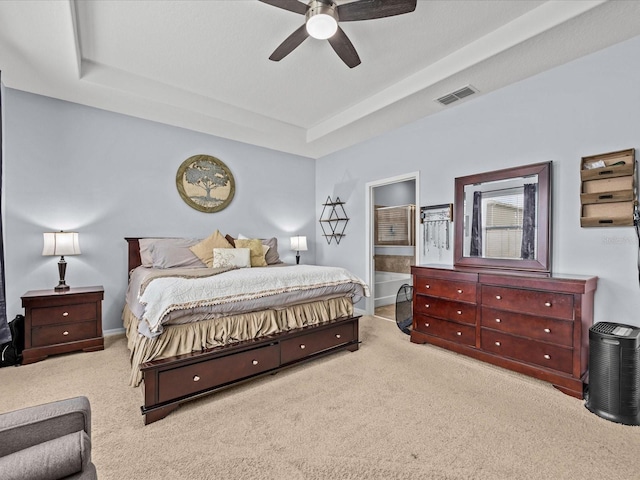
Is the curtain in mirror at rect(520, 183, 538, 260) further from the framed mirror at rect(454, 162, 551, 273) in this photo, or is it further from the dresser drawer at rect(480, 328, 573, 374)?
the dresser drawer at rect(480, 328, 573, 374)

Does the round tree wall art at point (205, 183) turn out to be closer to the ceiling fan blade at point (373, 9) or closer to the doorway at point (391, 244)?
the doorway at point (391, 244)

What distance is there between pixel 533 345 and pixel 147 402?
3.11m

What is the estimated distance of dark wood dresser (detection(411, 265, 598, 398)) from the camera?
8.05 ft

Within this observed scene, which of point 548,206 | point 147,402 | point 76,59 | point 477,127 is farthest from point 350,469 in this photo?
point 76,59

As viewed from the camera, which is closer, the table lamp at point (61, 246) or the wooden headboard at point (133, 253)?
the table lamp at point (61, 246)

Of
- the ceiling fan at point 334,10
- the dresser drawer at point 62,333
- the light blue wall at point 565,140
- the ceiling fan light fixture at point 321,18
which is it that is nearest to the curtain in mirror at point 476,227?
the light blue wall at point 565,140

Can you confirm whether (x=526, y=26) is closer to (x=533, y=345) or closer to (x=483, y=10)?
(x=483, y=10)

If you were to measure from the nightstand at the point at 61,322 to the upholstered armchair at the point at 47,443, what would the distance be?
2646 millimetres

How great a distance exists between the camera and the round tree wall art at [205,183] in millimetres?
4473

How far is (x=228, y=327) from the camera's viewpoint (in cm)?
253

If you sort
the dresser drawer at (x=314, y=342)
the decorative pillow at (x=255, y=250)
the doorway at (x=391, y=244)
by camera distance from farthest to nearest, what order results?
the doorway at (x=391, y=244), the decorative pillow at (x=255, y=250), the dresser drawer at (x=314, y=342)

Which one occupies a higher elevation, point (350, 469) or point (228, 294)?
point (228, 294)

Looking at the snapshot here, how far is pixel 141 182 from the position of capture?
13.6 ft

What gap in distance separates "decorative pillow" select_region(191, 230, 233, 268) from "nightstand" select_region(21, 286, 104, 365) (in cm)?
113
